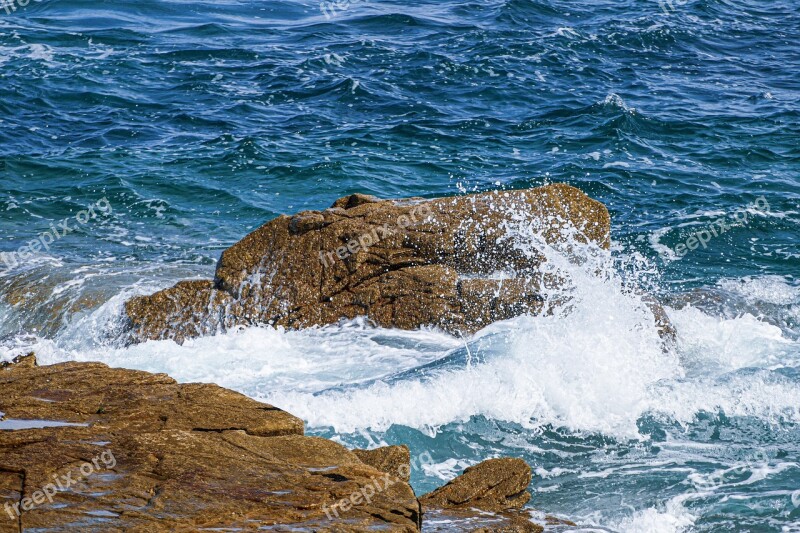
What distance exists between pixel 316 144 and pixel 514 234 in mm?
7682

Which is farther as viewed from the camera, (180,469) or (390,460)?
(390,460)

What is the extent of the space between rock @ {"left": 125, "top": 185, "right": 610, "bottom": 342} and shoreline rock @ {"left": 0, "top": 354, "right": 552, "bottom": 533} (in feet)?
11.8

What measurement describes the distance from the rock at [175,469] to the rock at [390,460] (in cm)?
68

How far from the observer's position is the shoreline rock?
4.38 m

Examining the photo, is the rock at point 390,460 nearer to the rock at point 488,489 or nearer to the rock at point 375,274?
the rock at point 488,489

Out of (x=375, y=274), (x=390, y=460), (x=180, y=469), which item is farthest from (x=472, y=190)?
(x=180, y=469)

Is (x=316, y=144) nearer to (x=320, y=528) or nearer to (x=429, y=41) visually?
(x=429, y=41)

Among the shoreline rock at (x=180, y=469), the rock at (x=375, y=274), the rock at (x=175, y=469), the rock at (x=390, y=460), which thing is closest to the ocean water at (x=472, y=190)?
the rock at (x=375, y=274)

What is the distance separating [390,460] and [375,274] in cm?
399

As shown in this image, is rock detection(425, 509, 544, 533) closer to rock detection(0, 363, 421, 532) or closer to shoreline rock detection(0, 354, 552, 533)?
shoreline rock detection(0, 354, 552, 533)

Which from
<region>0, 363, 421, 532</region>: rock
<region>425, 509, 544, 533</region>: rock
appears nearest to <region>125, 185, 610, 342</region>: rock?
<region>425, 509, 544, 533</region>: rock

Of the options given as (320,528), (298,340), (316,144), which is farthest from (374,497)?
(316,144)

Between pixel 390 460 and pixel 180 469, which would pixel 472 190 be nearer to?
pixel 390 460

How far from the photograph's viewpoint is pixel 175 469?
4.75 metres
